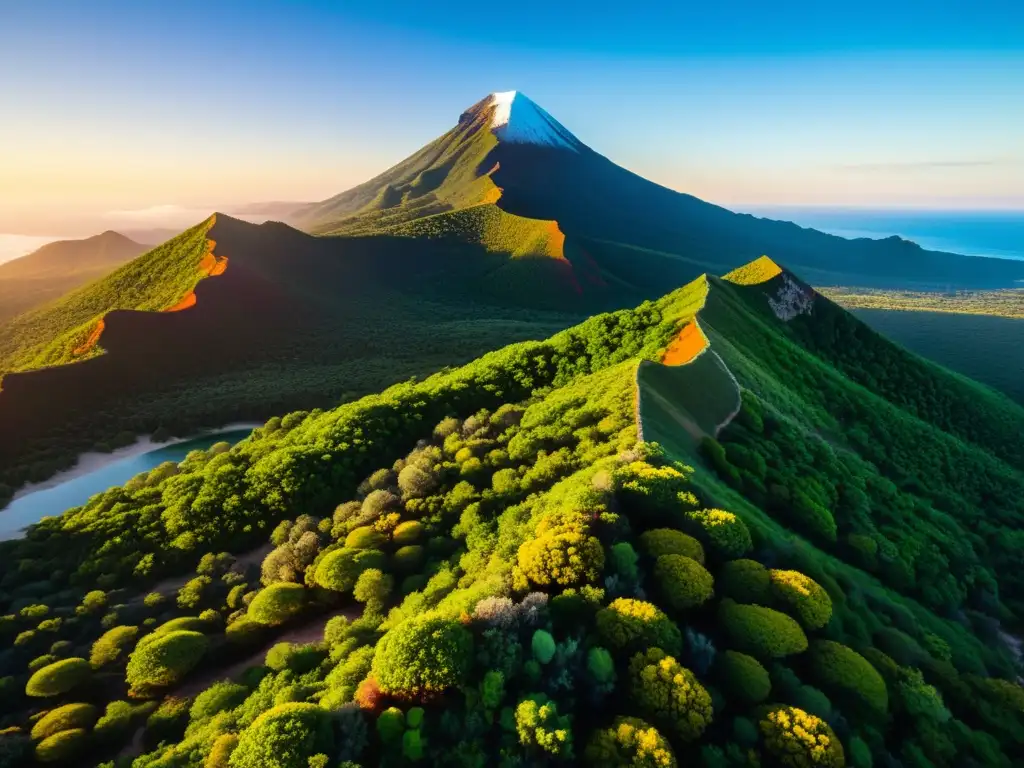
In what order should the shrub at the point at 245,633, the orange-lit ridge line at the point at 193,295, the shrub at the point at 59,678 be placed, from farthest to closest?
the orange-lit ridge line at the point at 193,295, the shrub at the point at 245,633, the shrub at the point at 59,678

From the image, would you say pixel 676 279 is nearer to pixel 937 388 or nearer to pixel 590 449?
pixel 937 388

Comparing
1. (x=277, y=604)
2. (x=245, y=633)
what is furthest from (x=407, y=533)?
(x=245, y=633)

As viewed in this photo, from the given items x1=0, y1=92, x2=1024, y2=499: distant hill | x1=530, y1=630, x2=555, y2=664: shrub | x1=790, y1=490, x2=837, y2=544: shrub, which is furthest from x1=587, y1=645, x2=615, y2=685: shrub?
x1=0, y1=92, x2=1024, y2=499: distant hill

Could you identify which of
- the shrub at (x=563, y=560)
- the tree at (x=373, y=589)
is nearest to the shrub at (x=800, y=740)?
the shrub at (x=563, y=560)

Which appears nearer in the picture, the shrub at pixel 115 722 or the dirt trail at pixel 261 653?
the shrub at pixel 115 722

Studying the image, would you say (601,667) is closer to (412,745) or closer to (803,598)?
(412,745)

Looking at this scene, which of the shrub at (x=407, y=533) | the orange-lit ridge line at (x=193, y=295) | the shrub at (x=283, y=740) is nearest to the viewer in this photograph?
the shrub at (x=283, y=740)

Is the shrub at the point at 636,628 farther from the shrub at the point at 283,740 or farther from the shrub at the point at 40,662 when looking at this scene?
the shrub at the point at 40,662

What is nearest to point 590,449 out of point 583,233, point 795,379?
point 795,379
